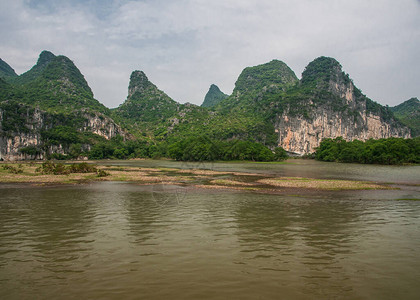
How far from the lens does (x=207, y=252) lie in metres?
9.94

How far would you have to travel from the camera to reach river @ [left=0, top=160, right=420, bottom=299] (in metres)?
7.03

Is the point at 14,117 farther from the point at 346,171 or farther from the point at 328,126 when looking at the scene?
the point at 328,126

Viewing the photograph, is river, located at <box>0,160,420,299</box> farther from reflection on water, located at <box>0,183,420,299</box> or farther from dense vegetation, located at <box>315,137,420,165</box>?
dense vegetation, located at <box>315,137,420,165</box>

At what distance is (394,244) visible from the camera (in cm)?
1102

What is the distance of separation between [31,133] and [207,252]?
132 metres

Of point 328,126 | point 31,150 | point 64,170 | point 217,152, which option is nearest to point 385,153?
point 217,152

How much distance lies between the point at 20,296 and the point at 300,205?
1763 centimetres


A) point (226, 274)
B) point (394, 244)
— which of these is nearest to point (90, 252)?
point (226, 274)

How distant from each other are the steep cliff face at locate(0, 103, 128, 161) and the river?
110 metres

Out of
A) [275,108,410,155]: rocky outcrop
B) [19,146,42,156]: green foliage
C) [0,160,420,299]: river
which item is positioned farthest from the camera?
[275,108,410,155]: rocky outcrop

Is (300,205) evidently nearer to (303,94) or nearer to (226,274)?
(226,274)

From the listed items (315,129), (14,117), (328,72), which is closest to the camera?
(14,117)

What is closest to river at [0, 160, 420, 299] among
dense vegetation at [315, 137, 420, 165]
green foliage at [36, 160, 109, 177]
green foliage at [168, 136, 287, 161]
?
green foliage at [36, 160, 109, 177]

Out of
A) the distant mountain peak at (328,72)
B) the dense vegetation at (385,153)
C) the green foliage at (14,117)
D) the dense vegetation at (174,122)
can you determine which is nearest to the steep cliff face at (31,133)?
the green foliage at (14,117)
